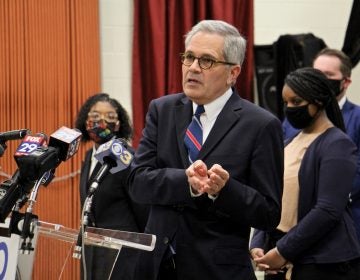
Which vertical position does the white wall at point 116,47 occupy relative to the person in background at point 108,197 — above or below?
above

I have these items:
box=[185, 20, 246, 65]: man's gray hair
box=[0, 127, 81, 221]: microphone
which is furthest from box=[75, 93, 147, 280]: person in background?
box=[185, 20, 246, 65]: man's gray hair

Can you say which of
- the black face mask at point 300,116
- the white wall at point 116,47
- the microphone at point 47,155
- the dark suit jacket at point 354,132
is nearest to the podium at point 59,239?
the microphone at point 47,155

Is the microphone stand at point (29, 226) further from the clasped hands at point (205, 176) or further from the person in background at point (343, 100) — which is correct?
the person in background at point (343, 100)

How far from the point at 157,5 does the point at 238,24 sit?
0.59m

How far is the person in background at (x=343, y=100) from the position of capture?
10.2 ft

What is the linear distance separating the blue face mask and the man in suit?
1.44 meters

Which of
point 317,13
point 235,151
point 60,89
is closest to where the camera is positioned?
point 235,151

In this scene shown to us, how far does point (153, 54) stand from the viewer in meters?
4.51

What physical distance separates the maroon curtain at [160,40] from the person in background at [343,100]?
1205 millimetres

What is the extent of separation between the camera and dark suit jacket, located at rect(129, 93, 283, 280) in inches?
72.7

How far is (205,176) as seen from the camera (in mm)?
1725

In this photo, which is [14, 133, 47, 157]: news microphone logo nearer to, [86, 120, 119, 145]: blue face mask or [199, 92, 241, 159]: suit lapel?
[199, 92, 241, 159]: suit lapel

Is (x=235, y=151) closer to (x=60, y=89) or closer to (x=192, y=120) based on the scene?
(x=192, y=120)

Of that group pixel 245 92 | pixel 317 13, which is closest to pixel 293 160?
pixel 245 92
